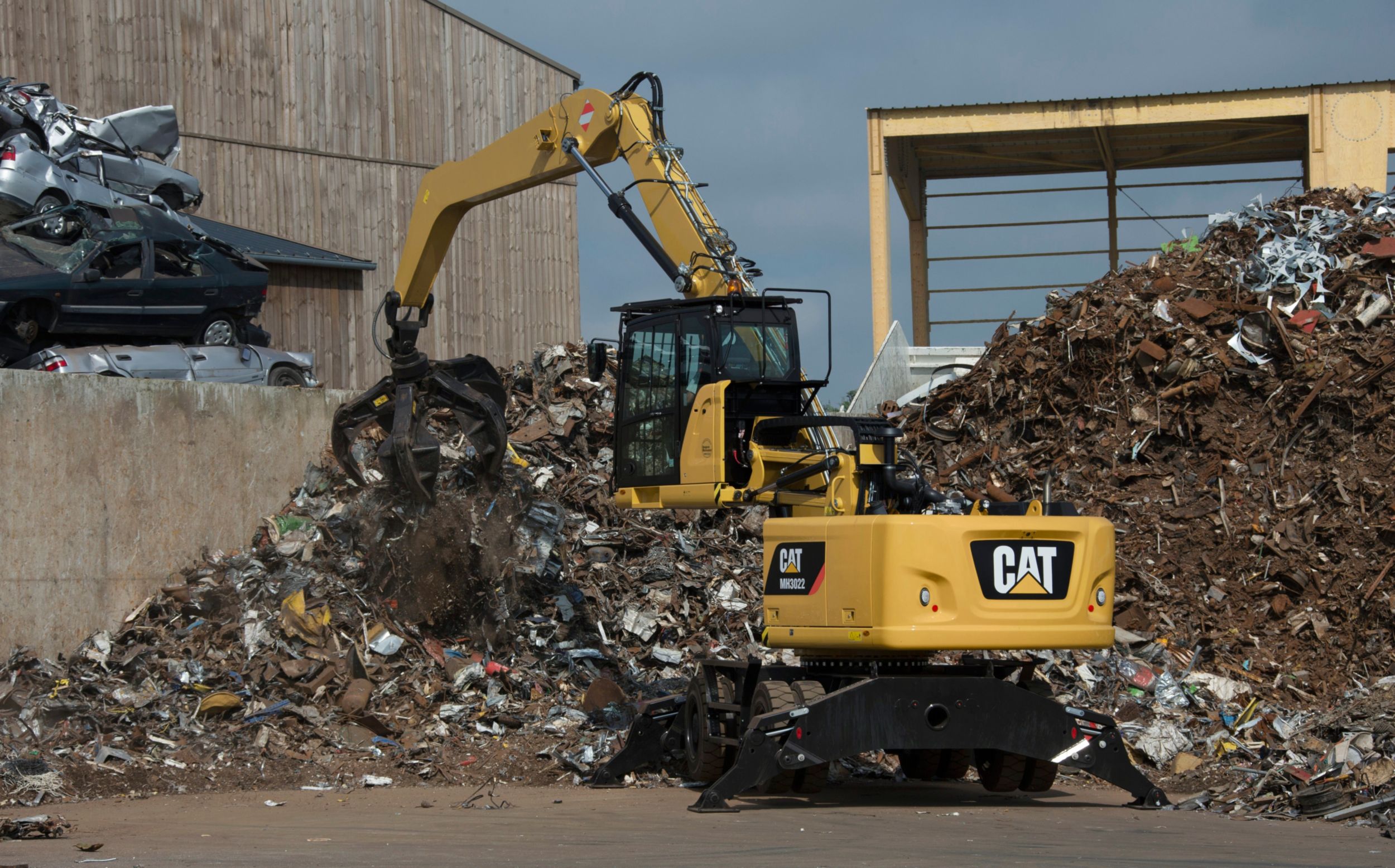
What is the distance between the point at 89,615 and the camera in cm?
1294

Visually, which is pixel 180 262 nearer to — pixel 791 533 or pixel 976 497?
pixel 976 497

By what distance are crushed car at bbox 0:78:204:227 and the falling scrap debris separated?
16.5ft

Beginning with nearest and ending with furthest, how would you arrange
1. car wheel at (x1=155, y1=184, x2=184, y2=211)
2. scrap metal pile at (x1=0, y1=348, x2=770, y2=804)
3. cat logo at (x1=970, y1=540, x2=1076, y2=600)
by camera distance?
1. cat logo at (x1=970, y1=540, x2=1076, y2=600)
2. scrap metal pile at (x1=0, y1=348, x2=770, y2=804)
3. car wheel at (x1=155, y1=184, x2=184, y2=211)

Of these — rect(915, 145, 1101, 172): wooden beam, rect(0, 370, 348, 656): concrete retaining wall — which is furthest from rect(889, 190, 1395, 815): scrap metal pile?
rect(915, 145, 1101, 172): wooden beam

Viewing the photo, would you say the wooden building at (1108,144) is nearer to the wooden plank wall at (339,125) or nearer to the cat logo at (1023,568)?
the wooden plank wall at (339,125)

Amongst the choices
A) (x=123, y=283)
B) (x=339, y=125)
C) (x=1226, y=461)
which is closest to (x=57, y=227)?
(x=123, y=283)

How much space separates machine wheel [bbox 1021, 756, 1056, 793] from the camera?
9711 millimetres

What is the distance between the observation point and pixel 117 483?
13570 mm

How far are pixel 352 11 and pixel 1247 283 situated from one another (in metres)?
15.0

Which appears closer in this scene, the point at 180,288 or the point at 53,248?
the point at 53,248

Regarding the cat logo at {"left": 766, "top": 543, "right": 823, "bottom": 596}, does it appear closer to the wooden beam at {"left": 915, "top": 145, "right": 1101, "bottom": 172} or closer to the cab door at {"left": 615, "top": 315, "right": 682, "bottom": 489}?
the cab door at {"left": 615, "top": 315, "right": 682, "bottom": 489}

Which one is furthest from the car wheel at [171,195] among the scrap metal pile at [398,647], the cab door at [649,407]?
the cab door at [649,407]

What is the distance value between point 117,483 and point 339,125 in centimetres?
1122

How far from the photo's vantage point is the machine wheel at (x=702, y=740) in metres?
10.0
